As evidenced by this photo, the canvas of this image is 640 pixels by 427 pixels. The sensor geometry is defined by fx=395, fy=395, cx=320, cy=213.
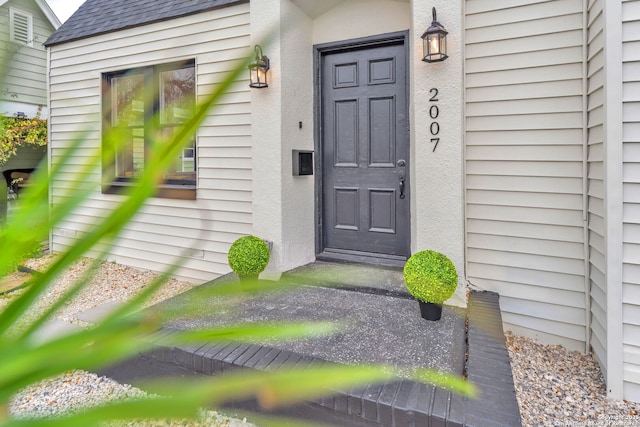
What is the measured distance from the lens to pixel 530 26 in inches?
120

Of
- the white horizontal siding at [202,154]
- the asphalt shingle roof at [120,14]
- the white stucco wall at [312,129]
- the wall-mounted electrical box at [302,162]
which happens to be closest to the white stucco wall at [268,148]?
the white stucco wall at [312,129]

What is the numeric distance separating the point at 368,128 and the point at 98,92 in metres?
4.00

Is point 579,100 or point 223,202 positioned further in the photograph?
point 223,202

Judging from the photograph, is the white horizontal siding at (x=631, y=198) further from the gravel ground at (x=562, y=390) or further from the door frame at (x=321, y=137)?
the door frame at (x=321, y=137)

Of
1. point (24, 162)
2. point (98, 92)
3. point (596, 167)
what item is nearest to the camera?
point (596, 167)

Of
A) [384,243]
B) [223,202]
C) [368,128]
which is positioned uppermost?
[368,128]

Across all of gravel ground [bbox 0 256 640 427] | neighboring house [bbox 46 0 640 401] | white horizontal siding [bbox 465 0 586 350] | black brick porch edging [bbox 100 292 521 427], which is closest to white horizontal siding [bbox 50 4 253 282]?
neighboring house [bbox 46 0 640 401]

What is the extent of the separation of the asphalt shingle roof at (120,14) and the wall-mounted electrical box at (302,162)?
1853 mm

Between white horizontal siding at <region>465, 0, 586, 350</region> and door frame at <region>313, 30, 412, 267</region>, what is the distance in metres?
0.63

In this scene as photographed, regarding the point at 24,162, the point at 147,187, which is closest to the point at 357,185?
the point at 147,187

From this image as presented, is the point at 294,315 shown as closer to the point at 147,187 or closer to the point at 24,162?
the point at 147,187

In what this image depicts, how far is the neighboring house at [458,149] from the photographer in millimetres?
2445

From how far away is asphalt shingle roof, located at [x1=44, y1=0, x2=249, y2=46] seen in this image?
15.4ft

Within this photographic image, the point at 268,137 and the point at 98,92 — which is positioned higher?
the point at 98,92
